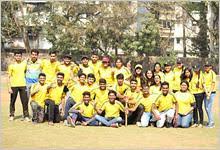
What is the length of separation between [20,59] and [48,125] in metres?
0.99

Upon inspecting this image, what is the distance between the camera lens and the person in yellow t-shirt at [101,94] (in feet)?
20.0

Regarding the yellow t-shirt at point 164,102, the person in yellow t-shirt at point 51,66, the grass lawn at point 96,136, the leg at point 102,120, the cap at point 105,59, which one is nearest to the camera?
the grass lawn at point 96,136

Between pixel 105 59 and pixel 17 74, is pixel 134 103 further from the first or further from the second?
pixel 17 74

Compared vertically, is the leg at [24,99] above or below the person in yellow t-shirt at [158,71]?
below

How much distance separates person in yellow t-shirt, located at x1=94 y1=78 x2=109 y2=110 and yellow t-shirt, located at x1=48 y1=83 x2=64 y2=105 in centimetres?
48

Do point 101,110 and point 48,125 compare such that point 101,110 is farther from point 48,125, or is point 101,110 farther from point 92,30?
point 92,30

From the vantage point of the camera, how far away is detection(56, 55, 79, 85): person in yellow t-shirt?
6.30 m

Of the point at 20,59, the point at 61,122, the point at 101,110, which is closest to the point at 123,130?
the point at 101,110

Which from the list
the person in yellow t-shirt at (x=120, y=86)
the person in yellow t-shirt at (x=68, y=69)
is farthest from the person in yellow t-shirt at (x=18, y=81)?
the person in yellow t-shirt at (x=120, y=86)

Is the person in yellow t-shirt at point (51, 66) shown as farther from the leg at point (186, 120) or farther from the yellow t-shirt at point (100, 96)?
the leg at point (186, 120)

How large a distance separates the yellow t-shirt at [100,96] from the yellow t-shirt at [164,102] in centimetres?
69

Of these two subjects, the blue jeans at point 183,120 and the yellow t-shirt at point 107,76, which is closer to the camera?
the blue jeans at point 183,120

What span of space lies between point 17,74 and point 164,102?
2048 millimetres

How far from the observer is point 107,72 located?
6.33m
